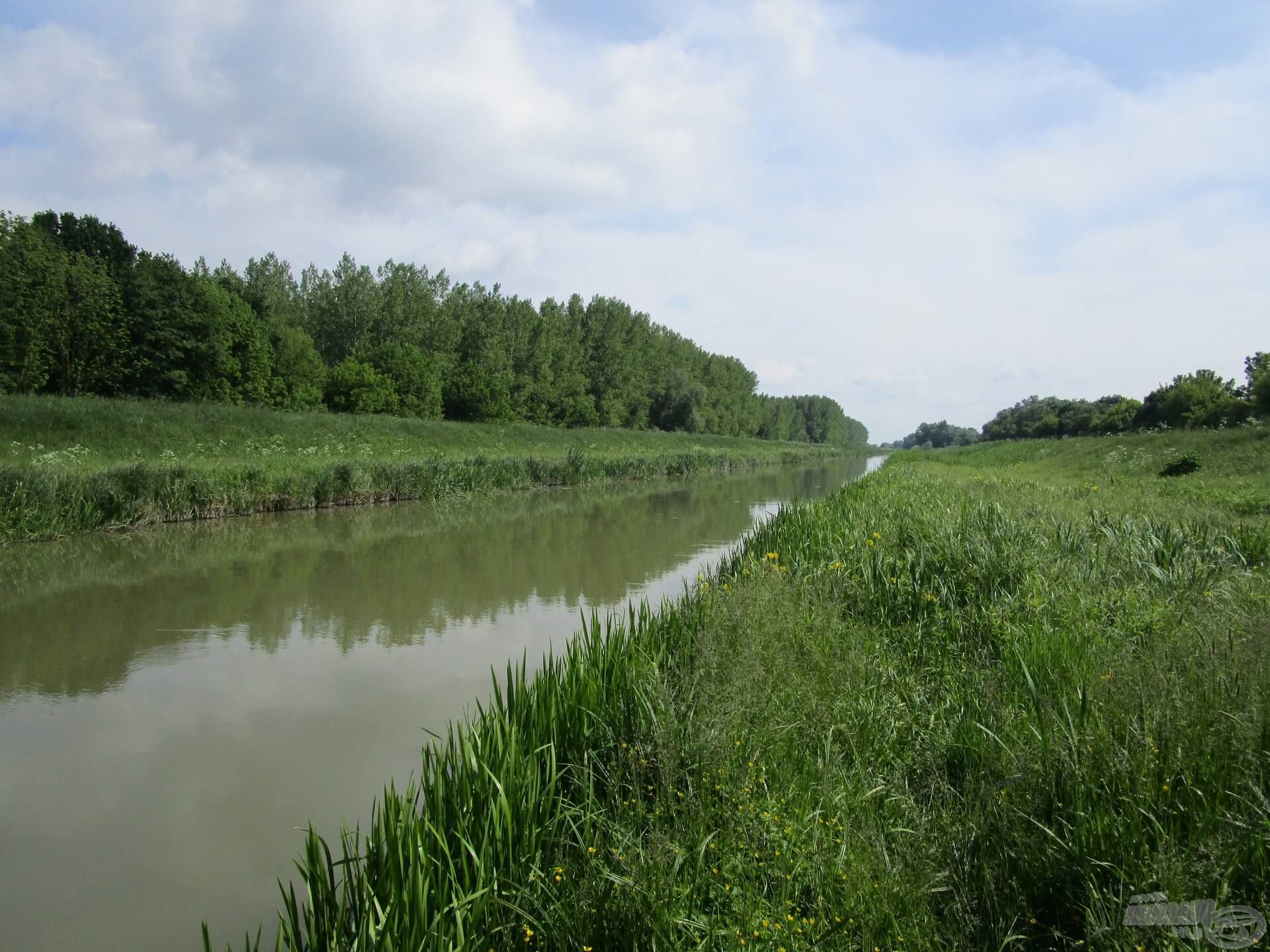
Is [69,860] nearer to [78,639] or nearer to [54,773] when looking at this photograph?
[54,773]

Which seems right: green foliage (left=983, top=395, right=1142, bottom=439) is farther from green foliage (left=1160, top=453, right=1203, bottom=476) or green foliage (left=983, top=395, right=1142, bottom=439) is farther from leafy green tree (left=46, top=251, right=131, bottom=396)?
leafy green tree (left=46, top=251, right=131, bottom=396)

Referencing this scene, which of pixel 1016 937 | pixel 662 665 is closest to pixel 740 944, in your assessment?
pixel 1016 937

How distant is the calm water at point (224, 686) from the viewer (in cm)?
341

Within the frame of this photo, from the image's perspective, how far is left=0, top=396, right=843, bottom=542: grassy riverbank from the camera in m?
12.5

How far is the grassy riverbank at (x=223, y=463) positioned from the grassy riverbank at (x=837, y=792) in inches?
463

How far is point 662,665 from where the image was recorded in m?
4.34

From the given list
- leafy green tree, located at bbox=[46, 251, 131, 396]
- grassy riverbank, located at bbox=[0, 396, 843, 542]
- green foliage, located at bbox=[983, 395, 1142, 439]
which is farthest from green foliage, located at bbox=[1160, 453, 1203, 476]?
leafy green tree, located at bbox=[46, 251, 131, 396]

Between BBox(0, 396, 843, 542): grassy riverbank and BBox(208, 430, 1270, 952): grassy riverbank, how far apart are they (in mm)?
11752

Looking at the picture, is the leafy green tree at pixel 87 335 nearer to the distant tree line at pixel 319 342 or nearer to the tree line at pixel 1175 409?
the distant tree line at pixel 319 342

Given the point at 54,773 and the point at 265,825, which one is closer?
the point at 265,825

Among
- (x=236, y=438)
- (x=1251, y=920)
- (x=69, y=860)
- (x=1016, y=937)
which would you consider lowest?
(x=69, y=860)

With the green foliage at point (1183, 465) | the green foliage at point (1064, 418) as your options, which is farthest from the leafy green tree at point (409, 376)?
the green foliage at point (1064, 418)

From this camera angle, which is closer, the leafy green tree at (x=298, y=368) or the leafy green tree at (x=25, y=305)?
the leafy green tree at (x=25, y=305)

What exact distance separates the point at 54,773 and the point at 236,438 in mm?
20728
